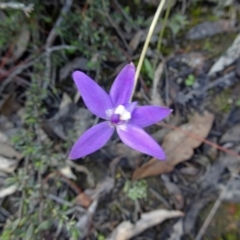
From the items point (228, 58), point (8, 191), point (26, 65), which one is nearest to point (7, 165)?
point (8, 191)

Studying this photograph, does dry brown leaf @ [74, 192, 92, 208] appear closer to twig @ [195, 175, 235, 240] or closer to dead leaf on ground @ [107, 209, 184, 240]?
dead leaf on ground @ [107, 209, 184, 240]

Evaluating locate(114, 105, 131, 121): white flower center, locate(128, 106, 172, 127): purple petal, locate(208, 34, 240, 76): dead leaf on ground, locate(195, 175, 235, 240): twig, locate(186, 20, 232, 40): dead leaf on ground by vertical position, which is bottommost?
locate(195, 175, 235, 240): twig

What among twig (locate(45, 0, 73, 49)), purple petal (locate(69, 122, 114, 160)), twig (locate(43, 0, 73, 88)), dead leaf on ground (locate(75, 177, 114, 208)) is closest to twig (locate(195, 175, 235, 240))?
dead leaf on ground (locate(75, 177, 114, 208))

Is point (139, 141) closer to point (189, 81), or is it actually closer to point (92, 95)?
point (92, 95)

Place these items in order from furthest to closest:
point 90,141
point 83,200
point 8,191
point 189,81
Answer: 1. point 189,81
2. point 83,200
3. point 8,191
4. point 90,141

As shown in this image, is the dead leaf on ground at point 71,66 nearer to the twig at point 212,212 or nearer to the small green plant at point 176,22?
the small green plant at point 176,22

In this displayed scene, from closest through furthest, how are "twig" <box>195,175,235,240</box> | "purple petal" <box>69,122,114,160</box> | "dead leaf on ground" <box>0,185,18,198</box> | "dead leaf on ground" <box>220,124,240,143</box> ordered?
"purple petal" <box>69,122,114,160</box> → "dead leaf on ground" <box>0,185,18,198</box> → "twig" <box>195,175,235,240</box> → "dead leaf on ground" <box>220,124,240,143</box>

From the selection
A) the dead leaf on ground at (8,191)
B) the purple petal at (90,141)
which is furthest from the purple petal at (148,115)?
the dead leaf on ground at (8,191)
